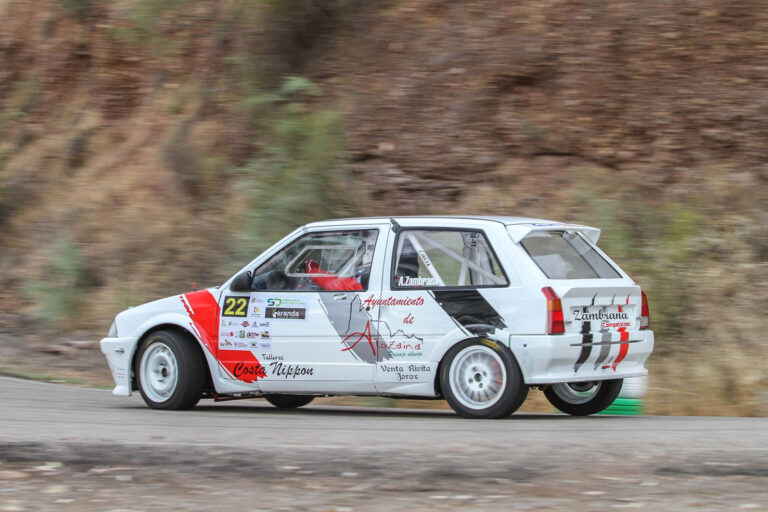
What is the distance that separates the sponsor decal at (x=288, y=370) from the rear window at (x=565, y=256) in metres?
2.04

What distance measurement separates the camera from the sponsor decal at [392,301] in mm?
8367

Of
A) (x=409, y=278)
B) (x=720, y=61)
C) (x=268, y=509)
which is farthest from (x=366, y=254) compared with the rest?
(x=720, y=61)

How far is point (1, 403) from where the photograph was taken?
9.68m

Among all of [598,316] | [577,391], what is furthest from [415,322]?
[577,391]

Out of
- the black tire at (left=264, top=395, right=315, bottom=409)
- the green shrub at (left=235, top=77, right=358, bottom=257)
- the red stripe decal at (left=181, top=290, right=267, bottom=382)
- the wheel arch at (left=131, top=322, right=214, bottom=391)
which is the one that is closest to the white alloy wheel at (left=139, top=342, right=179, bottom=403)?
the wheel arch at (left=131, top=322, right=214, bottom=391)

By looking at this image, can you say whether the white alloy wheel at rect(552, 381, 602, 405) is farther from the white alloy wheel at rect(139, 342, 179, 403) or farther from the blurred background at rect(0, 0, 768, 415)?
the white alloy wheel at rect(139, 342, 179, 403)

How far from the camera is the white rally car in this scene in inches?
316

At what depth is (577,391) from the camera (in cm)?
919

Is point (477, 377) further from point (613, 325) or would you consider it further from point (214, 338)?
point (214, 338)

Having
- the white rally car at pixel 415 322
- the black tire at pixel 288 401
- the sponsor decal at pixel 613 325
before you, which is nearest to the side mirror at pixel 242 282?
the white rally car at pixel 415 322

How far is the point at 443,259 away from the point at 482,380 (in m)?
1.03

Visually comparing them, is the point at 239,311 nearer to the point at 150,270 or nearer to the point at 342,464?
the point at 342,464

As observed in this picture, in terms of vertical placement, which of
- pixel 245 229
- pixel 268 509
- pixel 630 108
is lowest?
pixel 268 509

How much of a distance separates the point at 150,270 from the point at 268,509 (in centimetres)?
1027
